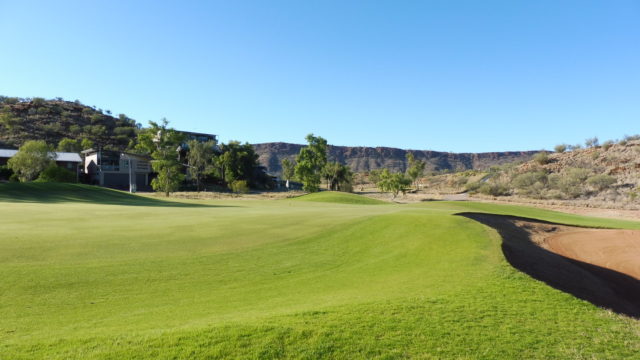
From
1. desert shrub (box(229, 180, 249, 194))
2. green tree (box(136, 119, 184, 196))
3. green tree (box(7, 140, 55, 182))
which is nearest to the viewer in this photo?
green tree (box(136, 119, 184, 196))

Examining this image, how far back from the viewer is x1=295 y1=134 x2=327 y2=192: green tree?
55.9m

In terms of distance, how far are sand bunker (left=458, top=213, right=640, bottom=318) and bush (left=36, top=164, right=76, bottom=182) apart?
58856mm

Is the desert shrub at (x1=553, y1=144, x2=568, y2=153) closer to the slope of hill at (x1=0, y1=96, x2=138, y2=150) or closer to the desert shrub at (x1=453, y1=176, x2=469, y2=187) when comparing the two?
the desert shrub at (x1=453, y1=176, x2=469, y2=187)

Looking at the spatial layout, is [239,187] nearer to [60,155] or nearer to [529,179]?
[60,155]

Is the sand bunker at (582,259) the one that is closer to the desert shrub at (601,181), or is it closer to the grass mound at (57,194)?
the grass mound at (57,194)

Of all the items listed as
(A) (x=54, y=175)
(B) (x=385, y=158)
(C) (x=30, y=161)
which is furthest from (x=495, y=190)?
(B) (x=385, y=158)

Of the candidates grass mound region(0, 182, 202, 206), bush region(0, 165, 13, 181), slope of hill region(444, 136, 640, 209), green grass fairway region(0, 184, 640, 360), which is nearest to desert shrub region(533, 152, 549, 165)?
slope of hill region(444, 136, 640, 209)

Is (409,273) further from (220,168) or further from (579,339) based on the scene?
(220,168)

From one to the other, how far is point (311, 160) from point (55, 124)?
85.9m

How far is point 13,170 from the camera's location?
53719 mm

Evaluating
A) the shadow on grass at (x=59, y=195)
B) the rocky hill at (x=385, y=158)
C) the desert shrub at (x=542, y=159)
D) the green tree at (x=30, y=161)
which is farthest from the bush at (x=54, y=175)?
the rocky hill at (x=385, y=158)

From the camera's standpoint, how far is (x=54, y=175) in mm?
50969

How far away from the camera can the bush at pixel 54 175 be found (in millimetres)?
50031

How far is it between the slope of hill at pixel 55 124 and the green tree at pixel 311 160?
65.9 m
